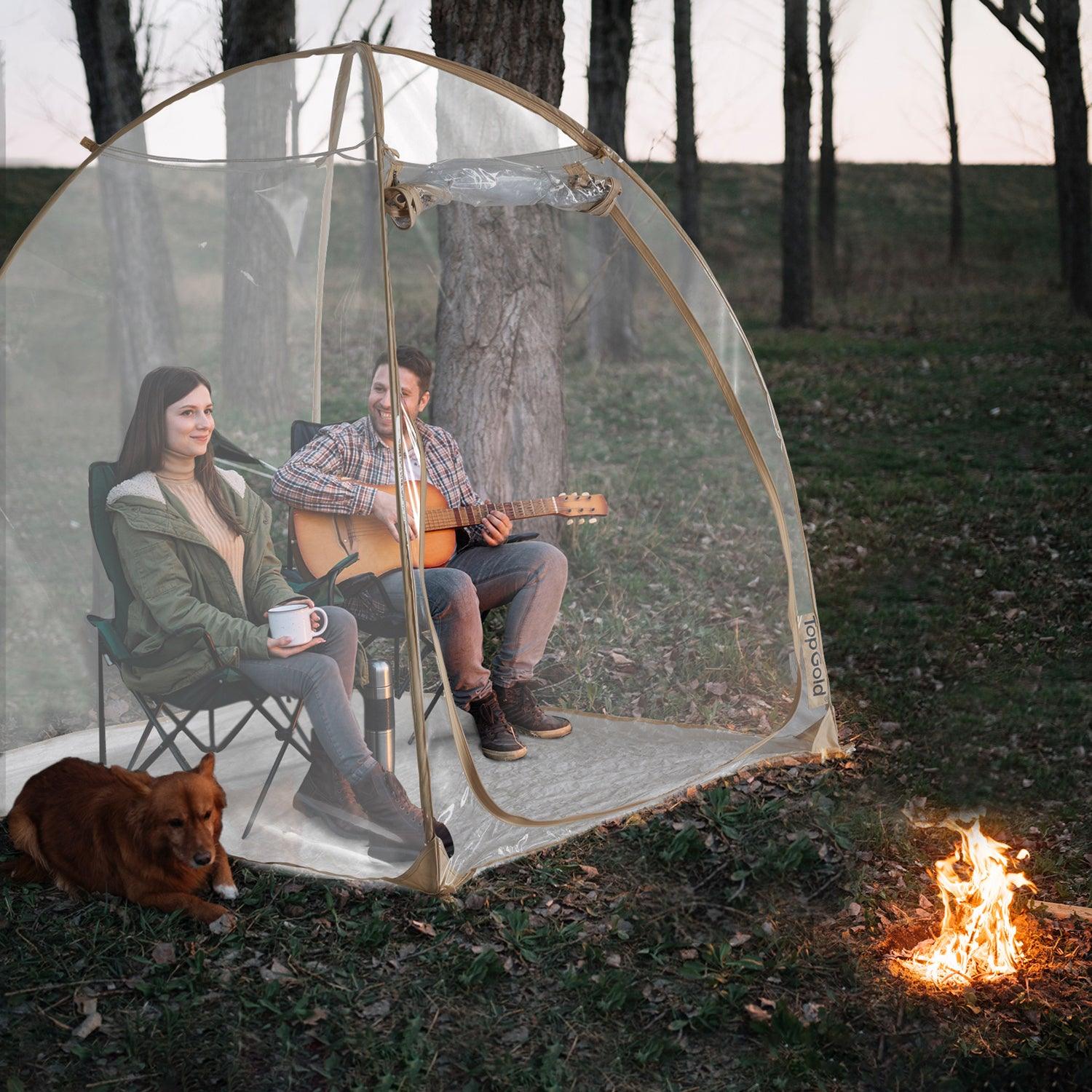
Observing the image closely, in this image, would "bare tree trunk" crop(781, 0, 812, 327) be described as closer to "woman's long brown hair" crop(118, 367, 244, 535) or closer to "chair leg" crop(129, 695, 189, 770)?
"woman's long brown hair" crop(118, 367, 244, 535)

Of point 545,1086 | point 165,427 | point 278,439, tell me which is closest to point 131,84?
point 278,439

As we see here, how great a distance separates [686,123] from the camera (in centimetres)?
1232

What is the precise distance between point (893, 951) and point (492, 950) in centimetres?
101

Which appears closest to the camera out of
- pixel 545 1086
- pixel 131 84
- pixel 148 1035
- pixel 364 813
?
pixel 545 1086

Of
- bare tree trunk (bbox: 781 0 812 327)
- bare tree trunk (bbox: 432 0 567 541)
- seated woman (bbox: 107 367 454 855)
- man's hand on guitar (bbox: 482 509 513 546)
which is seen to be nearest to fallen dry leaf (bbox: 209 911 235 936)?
seated woman (bbox: 107 367 454 855)

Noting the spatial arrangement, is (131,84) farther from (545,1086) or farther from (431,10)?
(545,1086)

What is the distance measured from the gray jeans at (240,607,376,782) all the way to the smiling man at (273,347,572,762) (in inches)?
6.1

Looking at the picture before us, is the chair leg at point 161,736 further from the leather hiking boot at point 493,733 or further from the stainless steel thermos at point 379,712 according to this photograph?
the leather hiking boot at point 493,733

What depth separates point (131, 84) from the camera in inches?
257

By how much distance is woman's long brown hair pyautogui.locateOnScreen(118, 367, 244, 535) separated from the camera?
3.23m

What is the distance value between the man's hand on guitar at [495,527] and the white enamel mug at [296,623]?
0.81 meters

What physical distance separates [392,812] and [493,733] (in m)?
0.72

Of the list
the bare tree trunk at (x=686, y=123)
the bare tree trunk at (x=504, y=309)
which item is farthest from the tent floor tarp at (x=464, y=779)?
the bare tree trunk at (x=686, y=123)

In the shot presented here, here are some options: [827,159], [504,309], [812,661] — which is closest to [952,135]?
[827,159]
